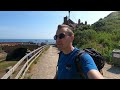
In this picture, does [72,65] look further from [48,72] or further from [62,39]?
[48,72]

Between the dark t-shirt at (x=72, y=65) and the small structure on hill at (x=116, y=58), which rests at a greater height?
the dark t-shirt at (x=72, y=65)

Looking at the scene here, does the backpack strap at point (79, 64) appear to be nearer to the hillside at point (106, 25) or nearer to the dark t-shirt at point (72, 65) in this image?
the dark t-shirt at point (72, 65)

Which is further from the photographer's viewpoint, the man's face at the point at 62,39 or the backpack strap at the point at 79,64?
the man's face at the point at 62,39

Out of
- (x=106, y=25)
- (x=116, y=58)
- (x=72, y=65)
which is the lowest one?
(x=116, y=58)

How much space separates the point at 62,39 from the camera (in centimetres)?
240

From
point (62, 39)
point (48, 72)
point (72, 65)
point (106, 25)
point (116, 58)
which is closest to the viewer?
point (72, 65)

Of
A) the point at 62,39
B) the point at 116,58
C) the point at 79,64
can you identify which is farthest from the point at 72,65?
the point at 116,58

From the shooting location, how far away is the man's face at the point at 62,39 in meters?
2.40

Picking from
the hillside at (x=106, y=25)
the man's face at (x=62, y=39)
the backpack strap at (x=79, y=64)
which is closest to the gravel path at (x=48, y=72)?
the man's face at (x=62, y=39)

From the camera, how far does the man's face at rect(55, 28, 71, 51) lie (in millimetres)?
2400

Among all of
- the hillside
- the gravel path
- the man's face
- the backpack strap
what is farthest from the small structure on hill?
the hillside
